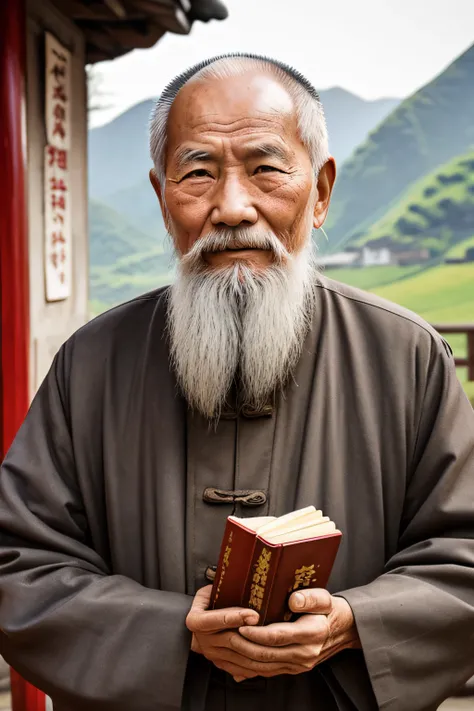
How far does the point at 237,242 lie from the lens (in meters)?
1.96

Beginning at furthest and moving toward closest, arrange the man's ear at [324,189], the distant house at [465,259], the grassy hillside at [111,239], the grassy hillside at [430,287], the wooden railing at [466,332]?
the grassy hillside at [111,239], the distant house at [465,259], the grassy hillside at [430,287], the wooden railing at [466,332], the man's ear at [324,189]

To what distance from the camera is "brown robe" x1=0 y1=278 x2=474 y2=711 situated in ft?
5.98

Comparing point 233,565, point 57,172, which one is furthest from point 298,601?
point 57,172

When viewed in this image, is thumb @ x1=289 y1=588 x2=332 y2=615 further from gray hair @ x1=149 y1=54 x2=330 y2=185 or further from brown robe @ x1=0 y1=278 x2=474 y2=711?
gray hair @ x1=149 y1=54 x2=330 y2=185

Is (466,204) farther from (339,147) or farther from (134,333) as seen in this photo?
(134,333)

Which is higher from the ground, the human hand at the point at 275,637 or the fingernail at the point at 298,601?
the fingernail at the point at 298,601

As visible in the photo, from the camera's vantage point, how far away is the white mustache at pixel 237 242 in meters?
1.95

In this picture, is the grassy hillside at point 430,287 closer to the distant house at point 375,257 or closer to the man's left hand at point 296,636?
the distant house at point 375,257

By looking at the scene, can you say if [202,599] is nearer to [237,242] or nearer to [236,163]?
[237,242]

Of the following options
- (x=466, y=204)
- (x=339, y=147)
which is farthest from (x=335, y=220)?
(x=466, y=204)

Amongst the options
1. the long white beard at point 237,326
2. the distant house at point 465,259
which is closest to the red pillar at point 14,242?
the long white beard at point 237,326

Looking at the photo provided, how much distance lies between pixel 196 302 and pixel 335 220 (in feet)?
24.6

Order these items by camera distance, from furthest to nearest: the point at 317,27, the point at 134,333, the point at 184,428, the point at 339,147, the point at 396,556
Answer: the point at 339,147 → the point at 317,27 → the point at 134,333 → the point at 184,428 → the point at 396,556

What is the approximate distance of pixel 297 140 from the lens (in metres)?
2.02
